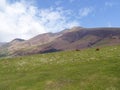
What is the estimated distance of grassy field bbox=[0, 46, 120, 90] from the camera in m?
35.4

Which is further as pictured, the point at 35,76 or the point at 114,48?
the point at 114,48

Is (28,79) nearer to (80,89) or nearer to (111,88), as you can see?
(80,89)

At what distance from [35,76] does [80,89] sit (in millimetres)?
9241

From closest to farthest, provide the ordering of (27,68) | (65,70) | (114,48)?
(65,70)
(27,68)
(114,48)

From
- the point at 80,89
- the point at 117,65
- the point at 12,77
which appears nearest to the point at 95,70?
the point at 117,65

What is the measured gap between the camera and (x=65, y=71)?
41.8 metres

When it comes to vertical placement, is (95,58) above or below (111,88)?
above

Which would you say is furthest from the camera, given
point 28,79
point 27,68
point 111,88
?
point 27,68

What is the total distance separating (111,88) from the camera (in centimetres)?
3303

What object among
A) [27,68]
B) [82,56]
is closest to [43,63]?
[27,68]

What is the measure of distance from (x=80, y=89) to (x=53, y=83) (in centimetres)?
412

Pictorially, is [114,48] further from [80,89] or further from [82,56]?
[80,89]

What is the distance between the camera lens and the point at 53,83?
3638 centimetres

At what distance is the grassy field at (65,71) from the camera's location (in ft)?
116
